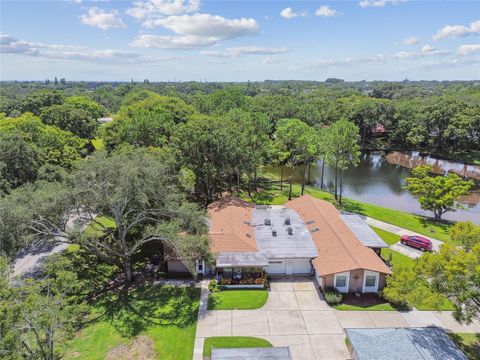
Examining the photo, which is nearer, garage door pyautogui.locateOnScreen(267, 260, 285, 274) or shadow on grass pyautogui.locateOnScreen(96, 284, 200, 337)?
shadow on grass pyautogui.locateOnScreen(96, 284, 200, 337)

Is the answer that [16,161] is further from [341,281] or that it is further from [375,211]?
[375,211]

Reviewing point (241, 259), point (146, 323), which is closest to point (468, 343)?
point (241, 259)

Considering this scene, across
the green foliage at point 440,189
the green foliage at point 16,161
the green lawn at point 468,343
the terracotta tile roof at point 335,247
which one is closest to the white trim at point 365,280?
the terracotta tile roof at point 335,247

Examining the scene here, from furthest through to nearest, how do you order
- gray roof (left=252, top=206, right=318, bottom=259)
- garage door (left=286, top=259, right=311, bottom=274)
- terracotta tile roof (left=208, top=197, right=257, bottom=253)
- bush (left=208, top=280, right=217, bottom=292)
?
1. terracotta tile roof (left=208, top=197, right=257, bottom=253)
2. garage door (left=286, top=259, right=311, bottom=274)
3. gray roof (left=252, top=206, right=318, bottom=259)
4. bush (left=208, top=280, right=217, bottom=292)

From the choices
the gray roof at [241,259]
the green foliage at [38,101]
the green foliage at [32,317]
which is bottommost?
the gray roof at [241,259]

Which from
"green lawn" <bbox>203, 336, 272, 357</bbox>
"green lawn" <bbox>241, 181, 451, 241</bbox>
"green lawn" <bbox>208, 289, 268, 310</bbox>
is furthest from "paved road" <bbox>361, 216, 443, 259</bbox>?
"green lawn" <bbox>203, 336, 272, 357</bbox>

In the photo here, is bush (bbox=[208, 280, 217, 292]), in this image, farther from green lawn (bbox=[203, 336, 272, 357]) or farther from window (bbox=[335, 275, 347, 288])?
window (bbox=[335, 275, 347, 288])

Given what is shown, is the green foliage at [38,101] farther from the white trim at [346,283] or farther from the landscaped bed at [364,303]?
the landscaped bed at [364,303]
